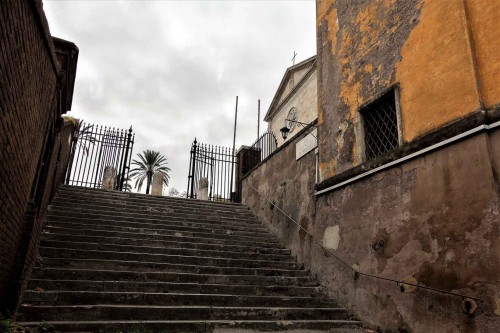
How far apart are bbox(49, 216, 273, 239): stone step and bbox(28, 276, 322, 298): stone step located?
2421mm

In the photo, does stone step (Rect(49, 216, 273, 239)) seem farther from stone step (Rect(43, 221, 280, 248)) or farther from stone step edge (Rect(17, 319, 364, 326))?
stone step edge (Rect(17, 319, 364, 326))

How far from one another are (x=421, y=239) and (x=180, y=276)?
13.0 feet

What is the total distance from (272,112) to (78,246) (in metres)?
18.0

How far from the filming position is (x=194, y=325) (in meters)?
4.89

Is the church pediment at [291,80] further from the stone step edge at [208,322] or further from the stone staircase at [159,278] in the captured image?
the stone step edge at [208,322]

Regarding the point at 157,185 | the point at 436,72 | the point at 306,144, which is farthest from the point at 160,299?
the point at 157,185

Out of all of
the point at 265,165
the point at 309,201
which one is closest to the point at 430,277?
the point at 309,201

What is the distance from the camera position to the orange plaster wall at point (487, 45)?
14.7ft

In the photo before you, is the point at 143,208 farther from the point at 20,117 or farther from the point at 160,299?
the point at 20,117

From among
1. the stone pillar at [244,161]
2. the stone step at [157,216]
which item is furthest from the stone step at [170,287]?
the stone pillar at [244,161]

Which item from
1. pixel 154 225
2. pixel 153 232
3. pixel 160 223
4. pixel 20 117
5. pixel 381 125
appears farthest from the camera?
pixel 160 223

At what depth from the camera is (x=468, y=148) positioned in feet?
14.8

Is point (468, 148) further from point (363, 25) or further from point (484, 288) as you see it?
point (363, 25)

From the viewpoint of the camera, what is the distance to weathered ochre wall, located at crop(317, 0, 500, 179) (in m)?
4.70
